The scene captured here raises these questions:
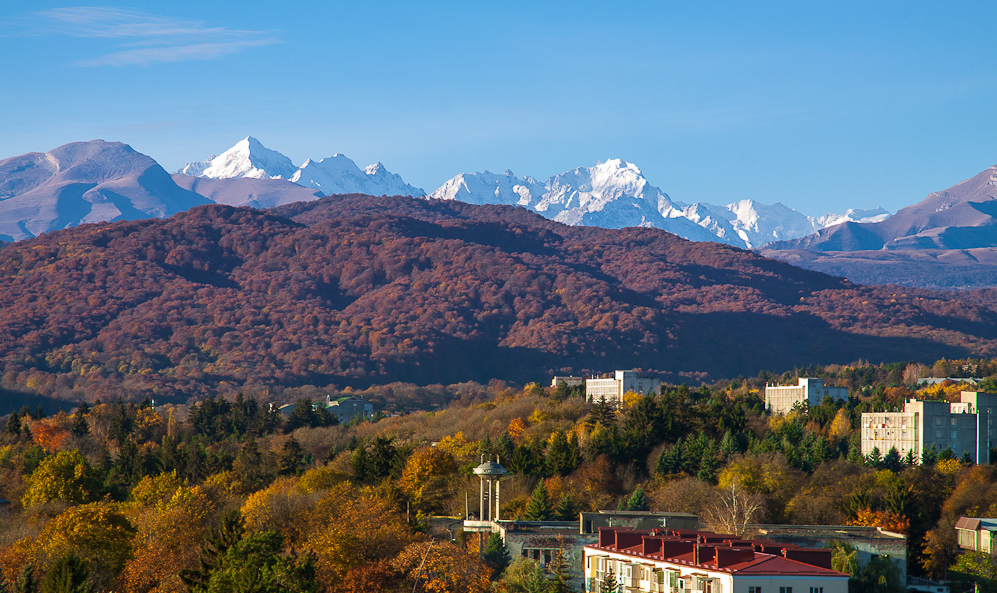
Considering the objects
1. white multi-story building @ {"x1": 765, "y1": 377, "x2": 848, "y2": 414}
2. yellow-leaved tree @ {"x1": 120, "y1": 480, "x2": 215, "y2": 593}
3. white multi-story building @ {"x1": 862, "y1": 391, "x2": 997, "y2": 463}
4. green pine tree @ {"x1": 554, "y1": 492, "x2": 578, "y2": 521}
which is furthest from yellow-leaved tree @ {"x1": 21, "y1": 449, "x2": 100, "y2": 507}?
white multi-story building @ {"x1": 765, "y1": 377, "x2": 848, "y2": 414}

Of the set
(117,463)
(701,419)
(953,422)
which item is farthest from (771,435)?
(117,463)

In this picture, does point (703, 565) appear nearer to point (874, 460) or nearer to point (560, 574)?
point (560, 574)

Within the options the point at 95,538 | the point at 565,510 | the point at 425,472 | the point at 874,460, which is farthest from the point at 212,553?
the point at 874,460

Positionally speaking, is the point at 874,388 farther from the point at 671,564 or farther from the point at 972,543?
the point at 671,564

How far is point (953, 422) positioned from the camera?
140125 millimetres

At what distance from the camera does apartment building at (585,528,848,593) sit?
2448 inches

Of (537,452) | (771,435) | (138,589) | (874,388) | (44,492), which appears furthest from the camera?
(874,388)

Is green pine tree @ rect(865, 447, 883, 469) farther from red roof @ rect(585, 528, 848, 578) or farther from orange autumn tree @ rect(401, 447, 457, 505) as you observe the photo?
red roof @ rect(585, 528, 848, 578)

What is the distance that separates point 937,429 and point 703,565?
84880 mm

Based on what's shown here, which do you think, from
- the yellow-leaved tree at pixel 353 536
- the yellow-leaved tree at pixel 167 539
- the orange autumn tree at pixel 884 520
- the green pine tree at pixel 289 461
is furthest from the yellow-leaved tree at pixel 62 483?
the orange autumn tree at pixel 884 520

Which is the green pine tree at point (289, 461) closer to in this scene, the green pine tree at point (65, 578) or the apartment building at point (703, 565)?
the apartment building at point (703, 565)

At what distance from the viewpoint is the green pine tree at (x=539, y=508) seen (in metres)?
97.5

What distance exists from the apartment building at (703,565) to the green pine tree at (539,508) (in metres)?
20.7

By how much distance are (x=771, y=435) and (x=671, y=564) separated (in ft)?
228
